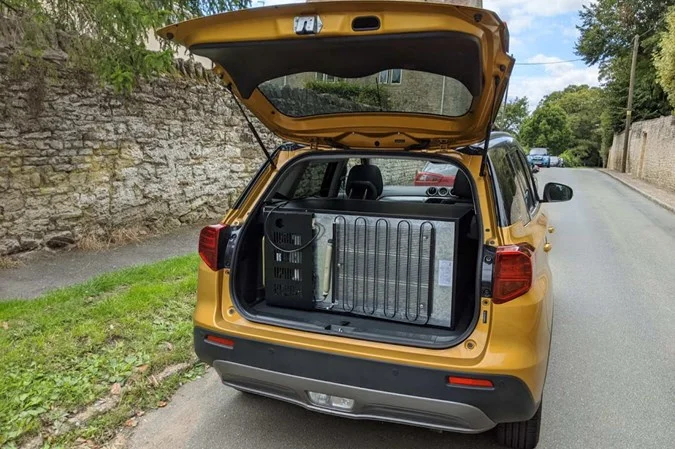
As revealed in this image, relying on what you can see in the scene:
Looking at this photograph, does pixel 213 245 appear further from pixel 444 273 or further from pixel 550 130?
pixel 550 130

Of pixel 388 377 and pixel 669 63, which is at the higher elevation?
pixel 669 63

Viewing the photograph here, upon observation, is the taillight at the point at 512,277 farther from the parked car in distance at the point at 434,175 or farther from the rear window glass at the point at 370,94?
the parked car in distance at the point at 434,175

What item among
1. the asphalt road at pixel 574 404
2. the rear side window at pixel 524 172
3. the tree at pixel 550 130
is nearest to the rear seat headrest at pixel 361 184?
the rear side window at pixel 524 172

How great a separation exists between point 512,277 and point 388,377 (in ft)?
2.40

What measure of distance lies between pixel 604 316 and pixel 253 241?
3.72m

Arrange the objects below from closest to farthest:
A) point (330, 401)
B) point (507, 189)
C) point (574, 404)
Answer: point (330, 401)
point (507, 189)
point (574, 404)

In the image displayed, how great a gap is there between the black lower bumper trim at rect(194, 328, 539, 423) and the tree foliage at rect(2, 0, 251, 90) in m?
3.76

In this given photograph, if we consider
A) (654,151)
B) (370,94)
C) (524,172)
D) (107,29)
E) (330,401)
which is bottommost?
(330,401)

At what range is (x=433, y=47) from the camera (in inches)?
87.2

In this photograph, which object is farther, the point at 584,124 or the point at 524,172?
the point at 584,124

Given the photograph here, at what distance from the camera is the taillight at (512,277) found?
2270 mm

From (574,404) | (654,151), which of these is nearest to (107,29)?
(574,404)

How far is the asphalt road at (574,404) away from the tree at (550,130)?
168 feet

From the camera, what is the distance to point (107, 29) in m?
5.34
